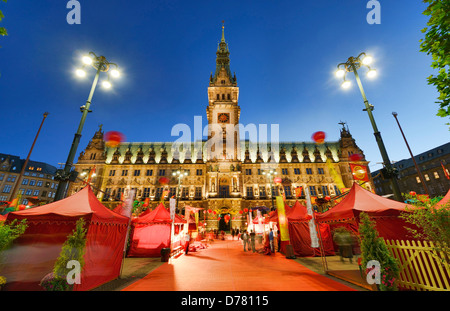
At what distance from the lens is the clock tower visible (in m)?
40.0

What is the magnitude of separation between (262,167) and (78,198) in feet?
120

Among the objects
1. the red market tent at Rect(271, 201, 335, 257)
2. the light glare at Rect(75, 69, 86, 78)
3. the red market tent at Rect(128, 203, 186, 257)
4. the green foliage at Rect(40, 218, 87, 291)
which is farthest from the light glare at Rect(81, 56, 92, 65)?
the red market tent at Rect(271, 201, 335, 257)

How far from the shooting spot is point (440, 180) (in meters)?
44.6

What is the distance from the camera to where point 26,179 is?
64250mm

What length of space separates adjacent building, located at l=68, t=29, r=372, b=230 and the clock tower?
0.74ft

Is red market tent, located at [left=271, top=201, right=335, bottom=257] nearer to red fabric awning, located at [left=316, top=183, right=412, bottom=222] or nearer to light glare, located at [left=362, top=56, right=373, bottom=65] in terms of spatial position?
red fabric awning, located at [left=316, top=183, right=412, bottom=222]

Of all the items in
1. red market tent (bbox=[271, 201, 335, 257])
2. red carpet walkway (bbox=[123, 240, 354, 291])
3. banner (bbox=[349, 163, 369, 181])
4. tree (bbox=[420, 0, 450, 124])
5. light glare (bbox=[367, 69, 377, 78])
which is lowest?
red carpet walkway (bbox=[123, 240, 354, 291])

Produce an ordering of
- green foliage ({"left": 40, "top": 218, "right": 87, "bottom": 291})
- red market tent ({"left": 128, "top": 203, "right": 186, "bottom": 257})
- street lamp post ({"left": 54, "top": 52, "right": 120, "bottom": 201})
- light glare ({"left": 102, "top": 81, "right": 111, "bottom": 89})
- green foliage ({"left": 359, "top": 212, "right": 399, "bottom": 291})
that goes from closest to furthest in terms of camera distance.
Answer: green foliage ({"left": 40, "top": 218, "right": 87, "bottom": 291})
green foliage ({"left": 359, "top": 212, "right": 399, "bottom": 291})
street lamp post ({"left": 54, "top": 52, "right": 120, "bottom": 201})
light glare ({"left": 102, "top": 81, "right": 111, "bottom": 89})
red market tent ({"left": 128, "top": 203, "right": 186, "bottom": 257})

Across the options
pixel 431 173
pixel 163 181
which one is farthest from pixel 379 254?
pixel 431 173

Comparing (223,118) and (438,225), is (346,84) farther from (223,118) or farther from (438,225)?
(223,118)

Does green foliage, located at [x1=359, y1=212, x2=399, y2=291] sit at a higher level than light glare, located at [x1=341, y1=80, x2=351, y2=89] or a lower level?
lower

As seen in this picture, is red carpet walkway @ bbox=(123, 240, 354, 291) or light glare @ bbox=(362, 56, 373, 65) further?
light glare @ bbox=(362, 56, 373, 65)

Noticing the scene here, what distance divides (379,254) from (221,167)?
33.0 metres
